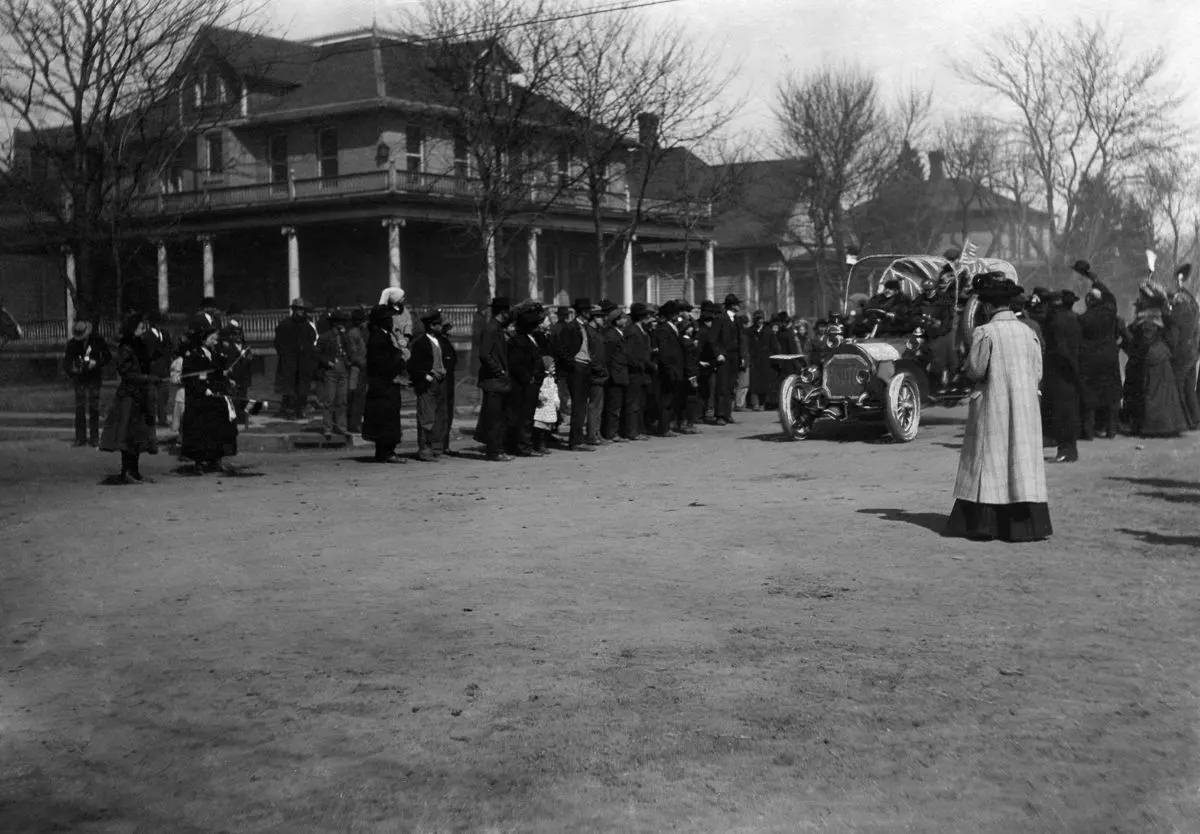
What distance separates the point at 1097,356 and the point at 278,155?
96.5 ft

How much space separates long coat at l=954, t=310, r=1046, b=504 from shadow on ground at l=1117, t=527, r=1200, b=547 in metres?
0.83

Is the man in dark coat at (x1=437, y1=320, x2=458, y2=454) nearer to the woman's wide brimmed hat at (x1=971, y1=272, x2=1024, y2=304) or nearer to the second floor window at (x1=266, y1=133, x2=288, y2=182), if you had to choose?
the woman's wide brimmed hat at (x1=971, y1=272, x2=1024, y2=304)

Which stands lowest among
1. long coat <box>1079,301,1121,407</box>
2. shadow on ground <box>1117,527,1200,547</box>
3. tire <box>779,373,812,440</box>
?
shadow on ground <box>1117,527,1200,547</box>

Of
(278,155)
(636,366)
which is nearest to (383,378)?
(636,366)

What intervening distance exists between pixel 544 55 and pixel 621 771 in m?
23.5

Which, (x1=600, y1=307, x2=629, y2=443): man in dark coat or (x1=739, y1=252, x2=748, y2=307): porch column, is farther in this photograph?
(x1=739, y1=252, x2=748, y2=307): porch column

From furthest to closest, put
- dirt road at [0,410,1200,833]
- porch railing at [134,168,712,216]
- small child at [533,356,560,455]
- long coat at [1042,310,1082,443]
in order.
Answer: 1. porch railing at [134,168,712,216]
2. small child at [533,356,560,455]
3. long coat at [1042,310,1082,443]
4. dirt road at [0,410,1200,833]

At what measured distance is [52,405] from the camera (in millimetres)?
28609

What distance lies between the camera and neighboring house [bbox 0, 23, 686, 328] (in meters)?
38.6

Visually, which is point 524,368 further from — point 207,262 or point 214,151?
point 214,151

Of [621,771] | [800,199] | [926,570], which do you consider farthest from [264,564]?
[800,199]

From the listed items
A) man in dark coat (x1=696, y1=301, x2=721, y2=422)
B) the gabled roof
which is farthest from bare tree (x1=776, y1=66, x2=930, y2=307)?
man in dark coat (x1=696, y1=301, x2=721, y2=422)

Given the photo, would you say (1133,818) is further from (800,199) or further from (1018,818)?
(800,199)

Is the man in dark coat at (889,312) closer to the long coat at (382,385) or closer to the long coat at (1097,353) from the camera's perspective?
the long coat at (1097,353)
